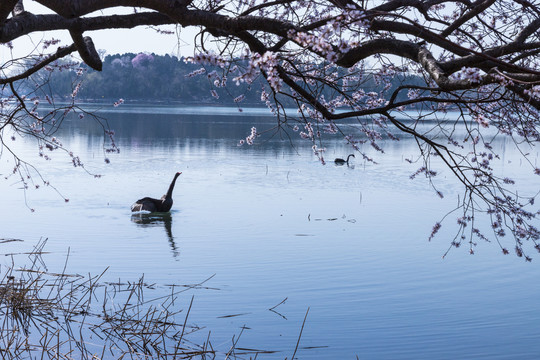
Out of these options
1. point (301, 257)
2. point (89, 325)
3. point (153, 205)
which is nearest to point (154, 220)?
point (153, 205)

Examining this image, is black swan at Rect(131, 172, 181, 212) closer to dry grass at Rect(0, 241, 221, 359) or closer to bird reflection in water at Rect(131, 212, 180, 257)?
bird reflection in water at Rect(131, 212, 180, 257)

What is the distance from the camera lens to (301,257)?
11797 millimetres

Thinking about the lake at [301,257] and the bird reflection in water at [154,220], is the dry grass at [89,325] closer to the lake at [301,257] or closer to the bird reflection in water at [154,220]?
the lake at [301,257]

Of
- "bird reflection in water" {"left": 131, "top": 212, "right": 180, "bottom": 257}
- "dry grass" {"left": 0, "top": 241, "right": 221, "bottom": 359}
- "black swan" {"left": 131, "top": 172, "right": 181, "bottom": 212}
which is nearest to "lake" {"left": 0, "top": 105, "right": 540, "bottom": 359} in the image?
"bird reflection in water" {"left": 131, "top": 212, "right": 180, "bottom": 257}

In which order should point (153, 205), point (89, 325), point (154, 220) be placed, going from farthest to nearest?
1. point (153, 205)
2. point (154, 220)
3. point (89, 325)

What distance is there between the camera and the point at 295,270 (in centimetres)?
1092

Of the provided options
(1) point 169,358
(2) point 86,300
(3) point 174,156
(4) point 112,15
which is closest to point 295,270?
(2) point 86,300

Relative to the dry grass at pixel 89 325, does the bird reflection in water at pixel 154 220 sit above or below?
below

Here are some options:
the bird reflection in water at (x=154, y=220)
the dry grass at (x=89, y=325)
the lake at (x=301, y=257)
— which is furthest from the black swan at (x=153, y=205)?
the dry grass at (x=89, y=325)

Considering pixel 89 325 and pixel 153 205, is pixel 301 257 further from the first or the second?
pixel 153 205

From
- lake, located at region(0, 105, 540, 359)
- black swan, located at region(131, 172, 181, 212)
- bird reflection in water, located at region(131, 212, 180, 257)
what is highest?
black swan, located at region(131, 172, 181, 212)

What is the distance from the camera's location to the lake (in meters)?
8.18

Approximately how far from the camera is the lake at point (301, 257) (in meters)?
8.18

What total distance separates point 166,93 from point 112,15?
92.1 meters
